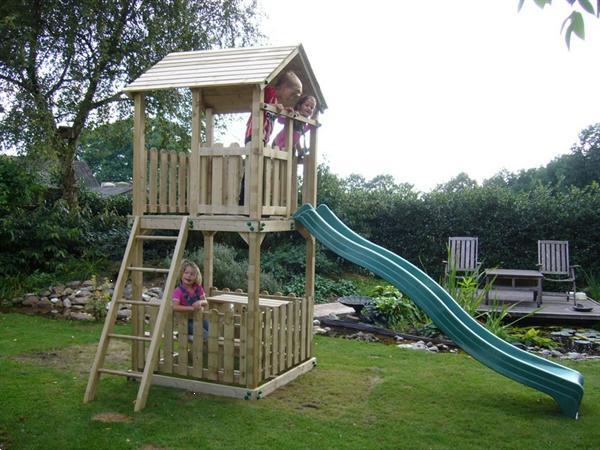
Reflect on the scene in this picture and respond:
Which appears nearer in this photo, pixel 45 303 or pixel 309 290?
pixel 309 290

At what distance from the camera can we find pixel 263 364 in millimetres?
5840

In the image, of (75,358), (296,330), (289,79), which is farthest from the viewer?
(75,358)

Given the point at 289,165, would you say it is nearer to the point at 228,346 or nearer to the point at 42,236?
the point at 228,346

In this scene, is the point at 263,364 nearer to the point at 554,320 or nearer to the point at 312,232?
the point at 312,232

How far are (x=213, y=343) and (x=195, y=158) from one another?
187 cm

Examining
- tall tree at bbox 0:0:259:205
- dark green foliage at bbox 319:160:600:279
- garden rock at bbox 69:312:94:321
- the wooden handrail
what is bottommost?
garden rock at bbox 69:312:94:321

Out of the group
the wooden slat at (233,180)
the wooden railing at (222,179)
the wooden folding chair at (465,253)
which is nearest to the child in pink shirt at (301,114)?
the wooden railing at (222,179)

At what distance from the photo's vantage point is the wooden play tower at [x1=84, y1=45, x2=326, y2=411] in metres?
5.48

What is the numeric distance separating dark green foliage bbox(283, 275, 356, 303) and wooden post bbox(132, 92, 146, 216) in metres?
6.49

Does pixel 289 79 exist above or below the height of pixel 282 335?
above

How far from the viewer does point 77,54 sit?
1304 centimetres

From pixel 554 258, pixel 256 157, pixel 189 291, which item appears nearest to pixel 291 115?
pixel 256 157

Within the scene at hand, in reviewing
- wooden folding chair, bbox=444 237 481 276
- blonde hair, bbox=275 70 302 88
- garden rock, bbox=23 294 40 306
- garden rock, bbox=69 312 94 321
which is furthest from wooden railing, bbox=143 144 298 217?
wooden folding chair, bbox=444 237 481 276

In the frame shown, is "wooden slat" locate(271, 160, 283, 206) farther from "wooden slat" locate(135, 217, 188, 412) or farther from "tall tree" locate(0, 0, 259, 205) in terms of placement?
"tall tree" locate(0, 0, 259, 205)
